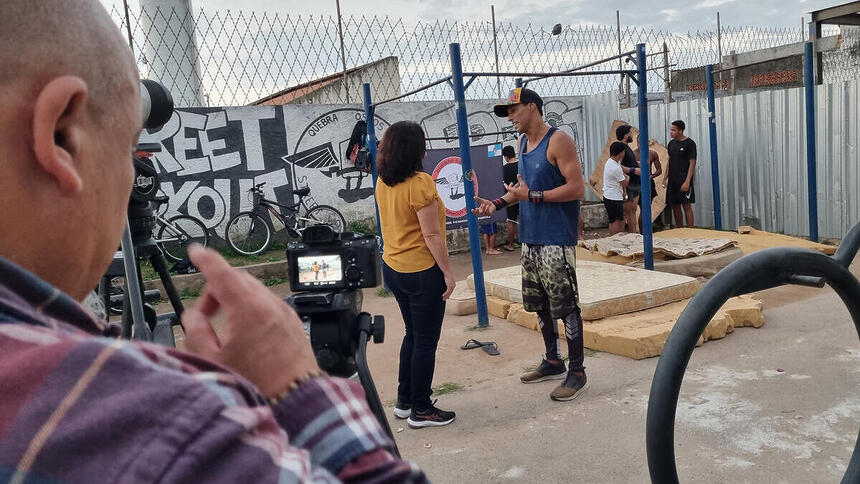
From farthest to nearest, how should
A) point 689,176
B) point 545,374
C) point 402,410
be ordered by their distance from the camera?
1. point 689,176
2. point 545,374
3. point 402,410

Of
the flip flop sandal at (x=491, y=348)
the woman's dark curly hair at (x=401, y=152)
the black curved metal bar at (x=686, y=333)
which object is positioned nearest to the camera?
the black curved metal bar at (x=686, y=333)

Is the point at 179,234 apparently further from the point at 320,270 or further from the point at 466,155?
the point at 320,270

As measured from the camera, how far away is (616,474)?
115 inches

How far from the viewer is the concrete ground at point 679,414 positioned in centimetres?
299

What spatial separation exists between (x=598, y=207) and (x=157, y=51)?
24.1 feet

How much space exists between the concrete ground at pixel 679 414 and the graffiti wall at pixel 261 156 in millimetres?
5182

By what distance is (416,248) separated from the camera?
11.5 ft

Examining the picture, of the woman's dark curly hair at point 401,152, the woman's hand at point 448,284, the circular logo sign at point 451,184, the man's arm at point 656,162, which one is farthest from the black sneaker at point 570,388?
the man's arm at point 656,162

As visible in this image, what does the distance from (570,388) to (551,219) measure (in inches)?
40.0

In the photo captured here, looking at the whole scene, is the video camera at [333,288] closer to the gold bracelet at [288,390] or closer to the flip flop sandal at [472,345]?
the gold bracelet at [288,390]

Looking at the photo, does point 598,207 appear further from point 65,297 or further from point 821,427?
point 65,297

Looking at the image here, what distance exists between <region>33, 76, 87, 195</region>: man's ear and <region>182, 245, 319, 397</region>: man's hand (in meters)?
0.12

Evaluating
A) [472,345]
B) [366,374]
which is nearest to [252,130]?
[472,345]

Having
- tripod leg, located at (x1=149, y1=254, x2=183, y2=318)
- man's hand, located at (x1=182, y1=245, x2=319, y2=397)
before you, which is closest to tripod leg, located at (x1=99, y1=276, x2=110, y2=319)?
tripod leg, located at (x1=149, y1=254, x2=183, y2=318)
